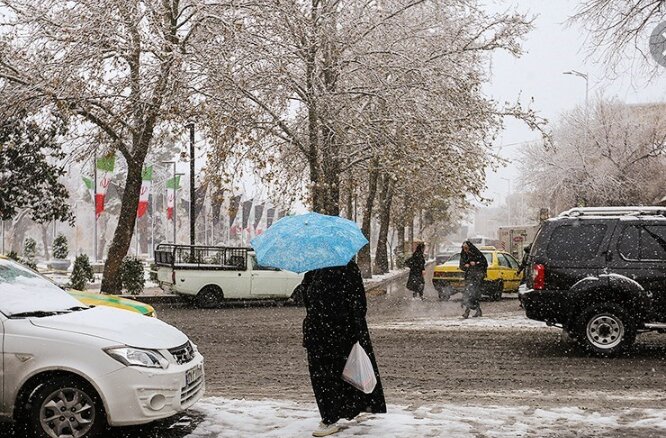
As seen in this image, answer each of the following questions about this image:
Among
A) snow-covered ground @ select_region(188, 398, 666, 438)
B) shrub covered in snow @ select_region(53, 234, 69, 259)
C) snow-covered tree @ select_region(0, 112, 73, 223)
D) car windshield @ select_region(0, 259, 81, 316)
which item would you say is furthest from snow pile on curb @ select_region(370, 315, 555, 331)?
shrub covered in snow @ select_region(53, 234, 69, 259)

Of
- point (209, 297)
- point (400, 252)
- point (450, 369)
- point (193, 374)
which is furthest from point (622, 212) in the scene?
point (400, 252)

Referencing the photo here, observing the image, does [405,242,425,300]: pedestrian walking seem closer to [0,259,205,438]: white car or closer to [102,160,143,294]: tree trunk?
[102,160,143,294]: tree trunk

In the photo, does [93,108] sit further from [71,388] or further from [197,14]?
[71,388]

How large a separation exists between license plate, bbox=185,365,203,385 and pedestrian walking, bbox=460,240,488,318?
1222 centimetres

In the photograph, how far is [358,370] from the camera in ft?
22.9

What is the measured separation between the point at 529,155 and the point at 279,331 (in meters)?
46.8

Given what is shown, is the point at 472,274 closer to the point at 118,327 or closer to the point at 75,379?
the point at 118,327

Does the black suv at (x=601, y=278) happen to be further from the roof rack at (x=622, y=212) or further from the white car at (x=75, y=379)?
the white car at (x=75, y=379)

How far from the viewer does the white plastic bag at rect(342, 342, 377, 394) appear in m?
6.99

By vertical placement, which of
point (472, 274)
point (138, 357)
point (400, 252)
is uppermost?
point (400, 252)

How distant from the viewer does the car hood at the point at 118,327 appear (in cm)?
682

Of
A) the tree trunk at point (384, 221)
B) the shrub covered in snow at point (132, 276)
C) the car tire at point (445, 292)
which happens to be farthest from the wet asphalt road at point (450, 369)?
the tree trunk at point (384, 221)

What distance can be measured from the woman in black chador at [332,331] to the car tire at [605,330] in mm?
6068

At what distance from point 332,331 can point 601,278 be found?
642 centimetres
